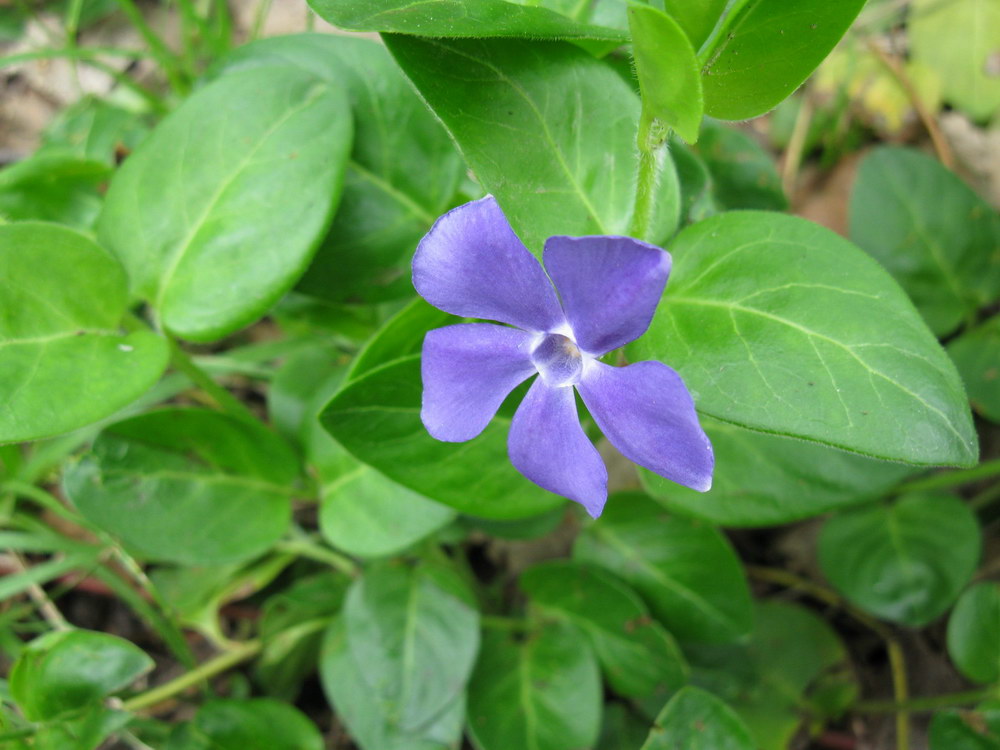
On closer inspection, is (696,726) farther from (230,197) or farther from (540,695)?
(230,197)

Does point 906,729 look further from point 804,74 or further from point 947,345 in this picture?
point 804,74

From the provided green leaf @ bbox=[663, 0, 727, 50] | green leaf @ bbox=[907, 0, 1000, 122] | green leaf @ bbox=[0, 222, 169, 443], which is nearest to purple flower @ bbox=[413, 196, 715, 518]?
green leaf @ bbox=[663, 0, 727, 50]

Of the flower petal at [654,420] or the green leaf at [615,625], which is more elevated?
the flower petal at [654,420]

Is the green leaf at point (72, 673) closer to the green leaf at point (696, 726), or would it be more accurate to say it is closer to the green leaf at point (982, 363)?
the green leaf at point (696, 726)

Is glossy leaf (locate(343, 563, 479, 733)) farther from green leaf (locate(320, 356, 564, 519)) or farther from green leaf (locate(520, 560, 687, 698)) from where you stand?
green leaf (locate(320, 356, 564, 519))

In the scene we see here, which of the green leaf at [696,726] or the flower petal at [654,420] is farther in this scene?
the green leaf at [696,726]

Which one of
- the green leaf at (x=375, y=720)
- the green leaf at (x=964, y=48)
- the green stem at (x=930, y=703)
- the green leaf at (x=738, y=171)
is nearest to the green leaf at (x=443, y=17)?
the green leaf at (x=738, y=171)
